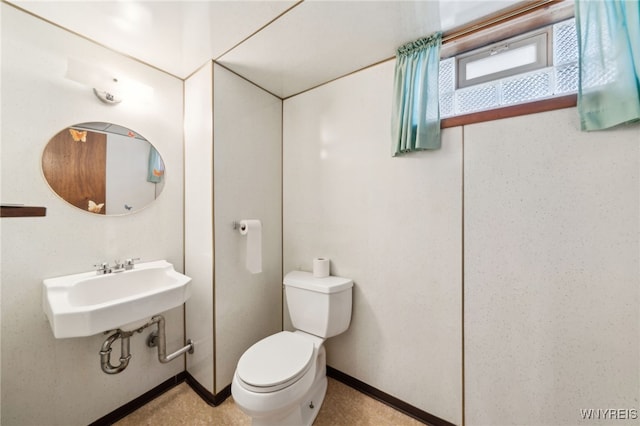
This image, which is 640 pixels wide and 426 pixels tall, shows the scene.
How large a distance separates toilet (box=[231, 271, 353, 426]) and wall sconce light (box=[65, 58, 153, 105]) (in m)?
1.53

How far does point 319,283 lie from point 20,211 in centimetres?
130

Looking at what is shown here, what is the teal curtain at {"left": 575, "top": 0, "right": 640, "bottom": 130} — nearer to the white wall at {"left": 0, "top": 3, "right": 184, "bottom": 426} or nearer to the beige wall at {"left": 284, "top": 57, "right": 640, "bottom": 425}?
the beige wall at {"left": 284, "top": 57, "right": 640, "bottom": 425}

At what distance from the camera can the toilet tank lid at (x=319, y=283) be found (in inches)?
59.4

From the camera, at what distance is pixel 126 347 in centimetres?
139

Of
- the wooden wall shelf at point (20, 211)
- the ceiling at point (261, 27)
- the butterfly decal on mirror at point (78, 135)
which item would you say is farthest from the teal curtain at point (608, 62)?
the butterfly decal on mirror at point (78, 135)

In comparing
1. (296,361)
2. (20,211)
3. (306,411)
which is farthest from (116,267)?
(306,411)

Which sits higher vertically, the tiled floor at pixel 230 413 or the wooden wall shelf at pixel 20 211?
the wooden wall shelf at pixel 20 211

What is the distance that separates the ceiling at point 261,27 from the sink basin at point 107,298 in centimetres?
131

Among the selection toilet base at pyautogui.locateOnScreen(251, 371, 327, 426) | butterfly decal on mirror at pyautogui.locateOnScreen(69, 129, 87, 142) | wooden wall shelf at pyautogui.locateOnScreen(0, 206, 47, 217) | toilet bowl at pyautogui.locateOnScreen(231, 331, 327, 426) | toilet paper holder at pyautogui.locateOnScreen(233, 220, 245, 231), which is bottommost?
toilet base at pyautogui.locateOnScreen(251, 371, 327, 426)

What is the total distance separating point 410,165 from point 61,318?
178cm

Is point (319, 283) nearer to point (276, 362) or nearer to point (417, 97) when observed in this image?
point (276, 362)

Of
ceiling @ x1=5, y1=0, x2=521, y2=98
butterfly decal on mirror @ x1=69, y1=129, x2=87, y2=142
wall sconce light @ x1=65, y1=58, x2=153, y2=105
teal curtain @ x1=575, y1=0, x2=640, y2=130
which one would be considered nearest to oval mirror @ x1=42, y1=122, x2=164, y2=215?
butterfly decal on mirror @ x1=69, y1=129, x2=87, y2=142

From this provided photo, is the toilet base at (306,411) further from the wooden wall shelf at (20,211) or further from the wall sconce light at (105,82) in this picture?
the wall sconce light at (105,82)

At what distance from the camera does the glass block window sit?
1.11m
